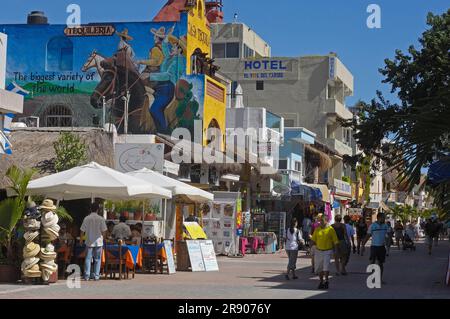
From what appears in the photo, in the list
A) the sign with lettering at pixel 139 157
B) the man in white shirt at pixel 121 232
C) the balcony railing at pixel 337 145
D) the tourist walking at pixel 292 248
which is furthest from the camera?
the balcony railing at pixel 337 145

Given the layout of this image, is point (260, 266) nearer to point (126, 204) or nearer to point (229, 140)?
point (126, 204)

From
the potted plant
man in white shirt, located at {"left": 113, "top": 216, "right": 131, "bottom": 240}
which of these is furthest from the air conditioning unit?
the potted plant

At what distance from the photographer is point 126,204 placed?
28.3 metres

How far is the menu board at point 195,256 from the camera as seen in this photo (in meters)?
24.1

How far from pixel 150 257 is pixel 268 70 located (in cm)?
4660

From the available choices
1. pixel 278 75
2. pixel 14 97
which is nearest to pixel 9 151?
pixel 14 97

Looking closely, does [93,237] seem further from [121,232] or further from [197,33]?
[197,33]

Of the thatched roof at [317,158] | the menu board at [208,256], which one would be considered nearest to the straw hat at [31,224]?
the menu board at [208,256]

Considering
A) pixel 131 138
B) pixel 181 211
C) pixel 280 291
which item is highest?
pixel 131 138

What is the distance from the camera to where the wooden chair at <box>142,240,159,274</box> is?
22.8 m

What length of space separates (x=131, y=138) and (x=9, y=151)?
27.2 ft

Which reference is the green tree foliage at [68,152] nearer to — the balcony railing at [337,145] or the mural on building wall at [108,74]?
the mural on building wall at [108,74]

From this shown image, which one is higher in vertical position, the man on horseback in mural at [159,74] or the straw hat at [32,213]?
the man on horseback in mural at [159,74]

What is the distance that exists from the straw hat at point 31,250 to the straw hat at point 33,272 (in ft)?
0.88
